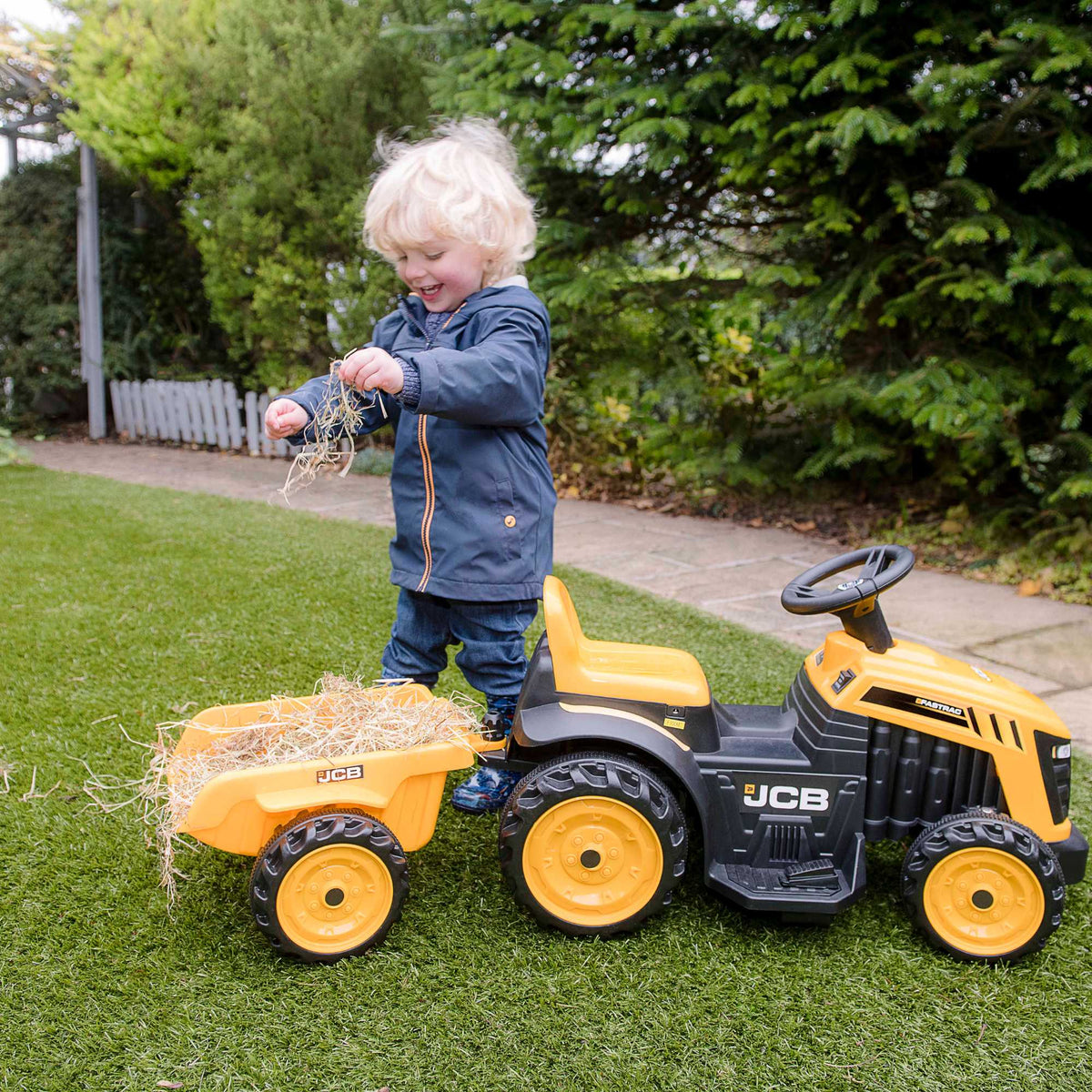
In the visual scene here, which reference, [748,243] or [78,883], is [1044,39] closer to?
[748,243]

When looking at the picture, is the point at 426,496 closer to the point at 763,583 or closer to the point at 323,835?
the point at 323,835

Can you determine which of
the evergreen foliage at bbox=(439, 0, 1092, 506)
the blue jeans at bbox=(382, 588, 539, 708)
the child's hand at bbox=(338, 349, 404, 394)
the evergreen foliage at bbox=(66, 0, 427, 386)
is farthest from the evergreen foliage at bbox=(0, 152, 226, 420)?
the child's hand at bbox=(338, 349, 404, 394)

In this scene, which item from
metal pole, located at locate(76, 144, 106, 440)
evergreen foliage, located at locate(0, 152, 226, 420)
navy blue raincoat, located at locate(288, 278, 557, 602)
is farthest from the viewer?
evergreen foliage, located at locate(0, 152, 226, 420)

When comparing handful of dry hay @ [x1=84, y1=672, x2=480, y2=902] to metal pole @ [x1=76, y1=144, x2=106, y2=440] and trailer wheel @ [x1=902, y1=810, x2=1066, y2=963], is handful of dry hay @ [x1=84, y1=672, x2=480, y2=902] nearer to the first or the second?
trailer wheel @ [x1=902, y1=810, x2=1066, y2=963]

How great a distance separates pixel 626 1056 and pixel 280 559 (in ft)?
11.9

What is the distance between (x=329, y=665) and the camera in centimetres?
352

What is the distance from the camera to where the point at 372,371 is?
2.03m

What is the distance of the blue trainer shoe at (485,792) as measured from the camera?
8.52ft

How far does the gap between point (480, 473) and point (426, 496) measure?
0.50 feet

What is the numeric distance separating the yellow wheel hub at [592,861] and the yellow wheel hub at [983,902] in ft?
1.85

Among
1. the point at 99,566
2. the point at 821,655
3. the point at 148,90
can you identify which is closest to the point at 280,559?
the point at 99,566

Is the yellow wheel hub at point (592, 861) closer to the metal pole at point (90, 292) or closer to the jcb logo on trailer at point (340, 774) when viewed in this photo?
the jcb logo on trailer at point (340, 774)

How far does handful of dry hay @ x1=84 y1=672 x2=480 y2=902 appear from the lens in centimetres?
210

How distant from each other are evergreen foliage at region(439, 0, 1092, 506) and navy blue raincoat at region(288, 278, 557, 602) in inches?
106
